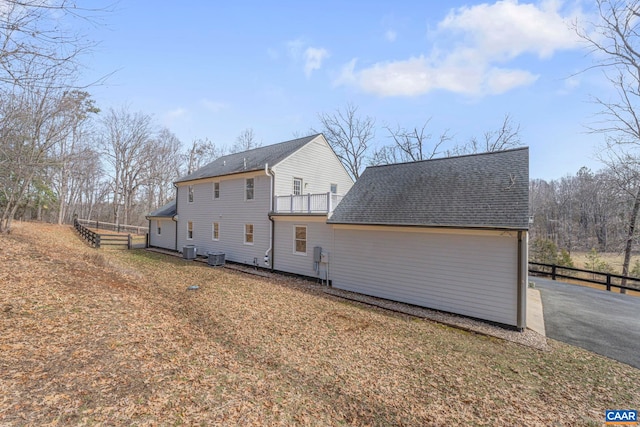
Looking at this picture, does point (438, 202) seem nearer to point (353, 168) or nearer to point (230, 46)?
point (230, 46)

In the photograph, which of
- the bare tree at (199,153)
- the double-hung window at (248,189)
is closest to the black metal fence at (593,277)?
the double-hung window at (248,189)

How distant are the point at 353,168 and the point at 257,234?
56.7 ft

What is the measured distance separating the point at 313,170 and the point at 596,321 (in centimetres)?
1341

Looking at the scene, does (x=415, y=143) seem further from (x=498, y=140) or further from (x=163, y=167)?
(x=163, y=167)

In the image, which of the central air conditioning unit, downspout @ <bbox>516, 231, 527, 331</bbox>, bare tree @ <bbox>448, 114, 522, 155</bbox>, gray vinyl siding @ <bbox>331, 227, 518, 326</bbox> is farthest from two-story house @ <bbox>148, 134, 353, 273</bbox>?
bare tree @ <bbox>448, 114, 522, 155</bbox>

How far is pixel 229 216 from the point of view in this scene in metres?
16.6

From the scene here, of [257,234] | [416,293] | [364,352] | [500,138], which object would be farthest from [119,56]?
[500,138]

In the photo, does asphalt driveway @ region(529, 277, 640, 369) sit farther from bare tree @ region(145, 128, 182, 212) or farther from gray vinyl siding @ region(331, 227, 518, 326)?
bare tree @ region(145, 128, 182, 212)

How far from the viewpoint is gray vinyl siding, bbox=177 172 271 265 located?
14.8 metres

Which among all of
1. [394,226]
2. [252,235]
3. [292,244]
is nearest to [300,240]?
[292,244]

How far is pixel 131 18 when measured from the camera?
447cm

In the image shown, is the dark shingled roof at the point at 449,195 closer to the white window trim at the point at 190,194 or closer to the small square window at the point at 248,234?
the small square window at the point at 248,234

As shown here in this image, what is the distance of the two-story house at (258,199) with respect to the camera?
13.6 metres

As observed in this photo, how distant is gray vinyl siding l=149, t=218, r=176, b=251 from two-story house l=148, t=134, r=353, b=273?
38cm
